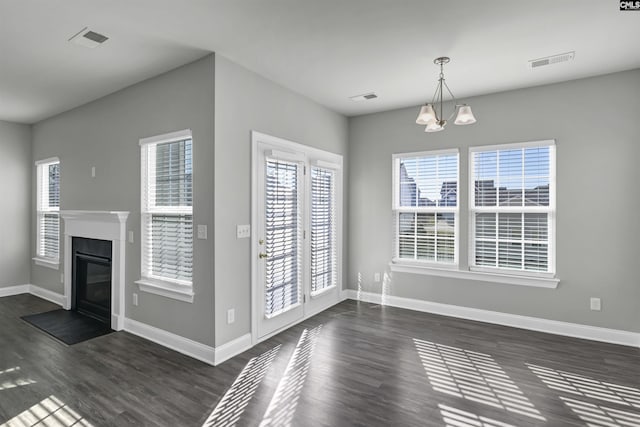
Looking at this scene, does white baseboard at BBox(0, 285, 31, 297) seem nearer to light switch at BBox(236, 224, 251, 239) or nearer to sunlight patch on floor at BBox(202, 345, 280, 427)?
light switch at BBox(236, 224, 251, 239)

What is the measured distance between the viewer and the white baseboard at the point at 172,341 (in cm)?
313

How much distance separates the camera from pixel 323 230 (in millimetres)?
4762

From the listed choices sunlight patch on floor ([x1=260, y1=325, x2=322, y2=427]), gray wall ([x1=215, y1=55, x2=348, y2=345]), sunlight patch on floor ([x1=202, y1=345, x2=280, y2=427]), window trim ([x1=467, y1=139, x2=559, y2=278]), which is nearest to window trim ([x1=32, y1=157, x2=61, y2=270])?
gray wall ([x1=215, y1=55, x2=348, y2=345])

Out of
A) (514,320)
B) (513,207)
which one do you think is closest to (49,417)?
(514,320)

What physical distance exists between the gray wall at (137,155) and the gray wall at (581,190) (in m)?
3.04

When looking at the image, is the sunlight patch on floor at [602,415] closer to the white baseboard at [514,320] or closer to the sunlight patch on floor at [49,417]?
the white baseboard at [514,320]

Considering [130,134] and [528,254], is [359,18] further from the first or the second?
[528,254]

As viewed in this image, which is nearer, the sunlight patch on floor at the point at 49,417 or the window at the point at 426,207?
the sunlight patch on floor at the point at 49,417

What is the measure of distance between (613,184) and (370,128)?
3002 mm

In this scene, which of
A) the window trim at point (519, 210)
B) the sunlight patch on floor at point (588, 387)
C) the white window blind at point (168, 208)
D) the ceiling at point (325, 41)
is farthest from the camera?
the window trim at point (519, 210)

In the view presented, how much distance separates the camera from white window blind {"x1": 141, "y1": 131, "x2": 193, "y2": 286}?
3406mm

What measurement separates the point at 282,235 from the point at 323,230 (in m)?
0.97

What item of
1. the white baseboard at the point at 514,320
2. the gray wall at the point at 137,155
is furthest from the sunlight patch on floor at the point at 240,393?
the white baseboard at the point at 514,320

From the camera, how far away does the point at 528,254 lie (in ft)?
13.3
